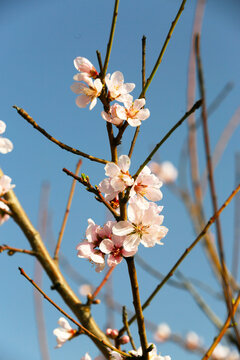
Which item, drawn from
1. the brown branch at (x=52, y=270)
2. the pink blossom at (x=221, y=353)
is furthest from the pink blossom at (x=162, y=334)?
the brown branch at (x=52, y=270)

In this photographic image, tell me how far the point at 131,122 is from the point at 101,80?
165 mm

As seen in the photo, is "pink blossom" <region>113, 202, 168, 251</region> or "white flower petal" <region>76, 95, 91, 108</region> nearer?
"pink blossom" <region>113, 202, 168, 251</region>

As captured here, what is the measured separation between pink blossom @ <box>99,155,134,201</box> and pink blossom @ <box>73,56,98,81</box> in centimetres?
33

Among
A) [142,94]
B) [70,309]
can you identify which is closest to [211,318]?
[70,309]

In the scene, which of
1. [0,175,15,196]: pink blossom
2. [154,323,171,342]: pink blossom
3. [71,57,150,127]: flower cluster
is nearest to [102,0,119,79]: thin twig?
[71,57,150,127]: flower cluster

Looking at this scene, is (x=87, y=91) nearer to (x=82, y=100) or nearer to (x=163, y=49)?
(x=82, y=100)

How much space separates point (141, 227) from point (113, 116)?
0.33 meters

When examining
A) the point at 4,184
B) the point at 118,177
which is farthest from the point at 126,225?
the point at 4,184

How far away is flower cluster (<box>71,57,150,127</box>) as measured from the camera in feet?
3.53

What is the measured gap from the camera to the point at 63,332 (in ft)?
4.81

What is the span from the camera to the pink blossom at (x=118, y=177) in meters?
0.99

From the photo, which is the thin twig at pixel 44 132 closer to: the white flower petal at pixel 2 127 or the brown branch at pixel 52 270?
the white flower petal at pixel 2 127

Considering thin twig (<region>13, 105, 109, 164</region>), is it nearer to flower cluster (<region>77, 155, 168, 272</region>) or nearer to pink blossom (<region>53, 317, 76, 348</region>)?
flower cluster (<region>77, 155, 168, 272</region>)

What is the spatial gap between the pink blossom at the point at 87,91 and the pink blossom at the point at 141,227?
351mm
